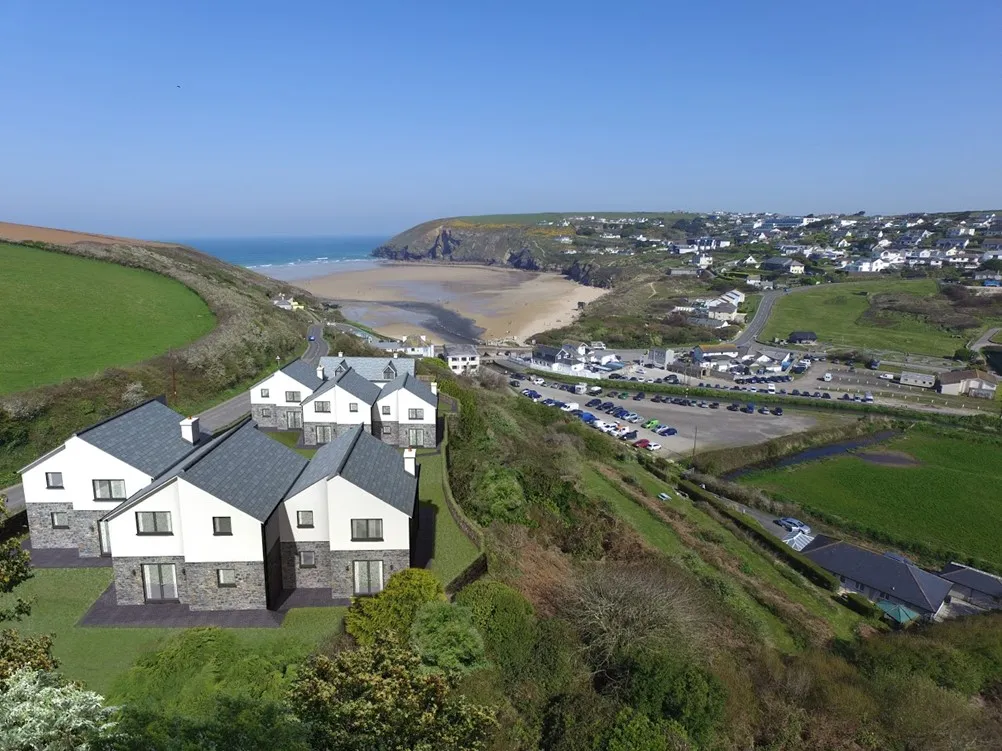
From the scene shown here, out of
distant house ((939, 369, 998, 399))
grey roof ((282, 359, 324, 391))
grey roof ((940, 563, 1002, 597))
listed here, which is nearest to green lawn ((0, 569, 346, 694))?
grey roof ((282, 359, 324, 391))

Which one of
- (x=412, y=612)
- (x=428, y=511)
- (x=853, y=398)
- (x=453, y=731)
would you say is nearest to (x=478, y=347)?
(x=853, y=398)

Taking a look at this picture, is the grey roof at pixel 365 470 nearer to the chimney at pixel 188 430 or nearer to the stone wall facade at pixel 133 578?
the stone wall facade at pixel 133 578

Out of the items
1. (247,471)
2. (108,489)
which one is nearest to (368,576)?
(247,471)

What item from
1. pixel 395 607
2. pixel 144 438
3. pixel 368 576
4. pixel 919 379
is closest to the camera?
pixel 395 607

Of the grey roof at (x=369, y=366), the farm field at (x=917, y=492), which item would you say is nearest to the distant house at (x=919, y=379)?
the farm field at (x=917, y=492)

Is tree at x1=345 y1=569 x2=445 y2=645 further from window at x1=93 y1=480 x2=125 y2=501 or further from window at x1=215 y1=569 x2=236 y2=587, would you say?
window at x1=93 y1=480 x2=125 y2=501

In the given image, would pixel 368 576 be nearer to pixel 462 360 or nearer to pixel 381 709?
pixel 381 709
